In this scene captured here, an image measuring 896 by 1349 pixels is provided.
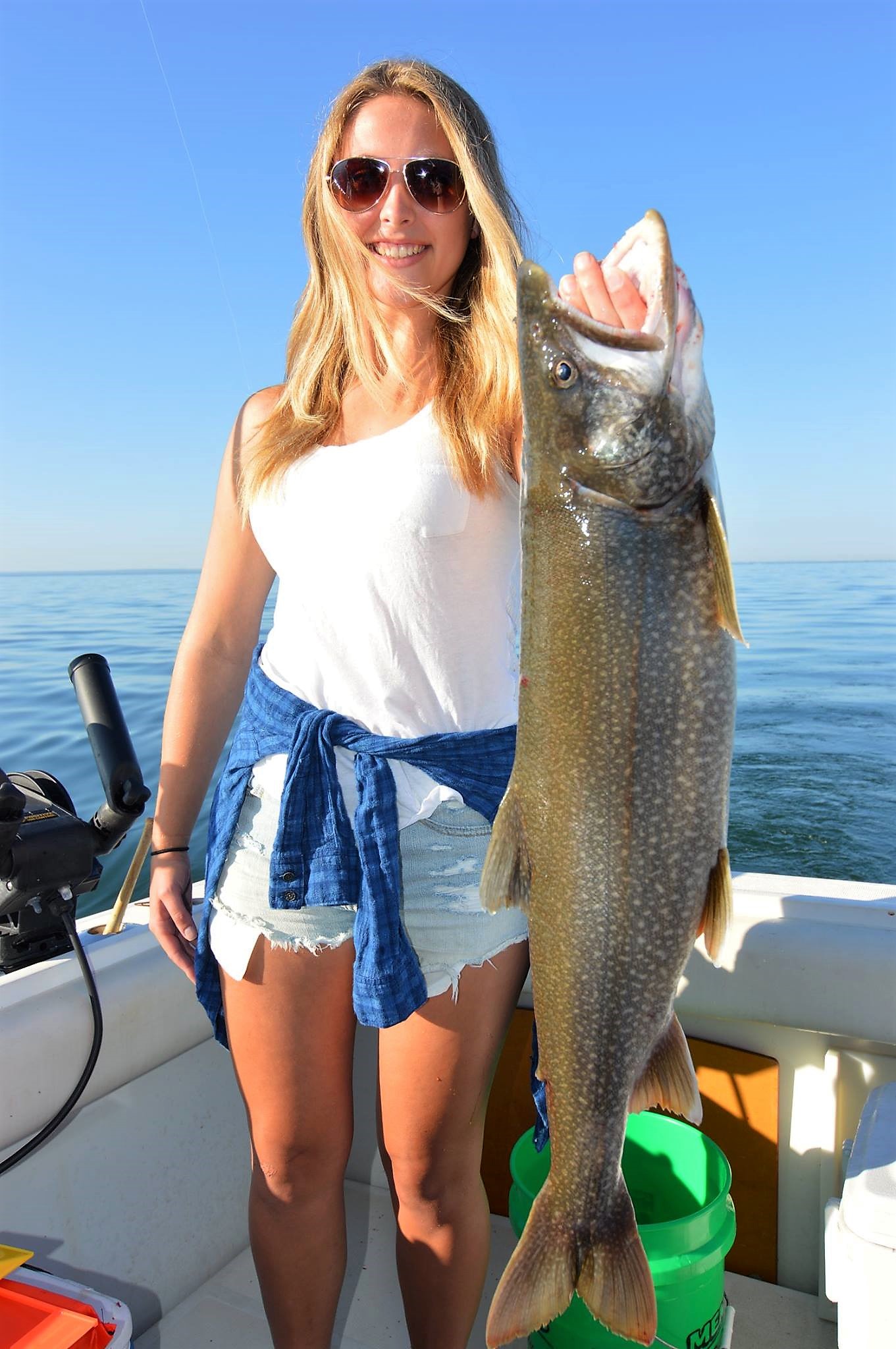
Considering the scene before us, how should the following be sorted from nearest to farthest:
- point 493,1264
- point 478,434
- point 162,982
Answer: point 478,434, point 162,982, point 493,1264

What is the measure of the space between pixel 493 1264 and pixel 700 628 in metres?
2.60

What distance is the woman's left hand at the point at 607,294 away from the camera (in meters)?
1.57

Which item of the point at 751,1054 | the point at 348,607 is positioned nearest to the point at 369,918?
the point at 348,607

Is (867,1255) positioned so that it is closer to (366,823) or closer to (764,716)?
(366,823)

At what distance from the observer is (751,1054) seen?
3006 millimetres

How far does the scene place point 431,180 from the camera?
212cm

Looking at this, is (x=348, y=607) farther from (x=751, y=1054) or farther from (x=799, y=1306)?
(x=799, y=1306)

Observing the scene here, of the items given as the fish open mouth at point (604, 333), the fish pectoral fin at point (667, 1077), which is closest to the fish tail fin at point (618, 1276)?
the fish pectoral fin at point (667, 1077)

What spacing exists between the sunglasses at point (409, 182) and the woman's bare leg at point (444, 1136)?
162cm

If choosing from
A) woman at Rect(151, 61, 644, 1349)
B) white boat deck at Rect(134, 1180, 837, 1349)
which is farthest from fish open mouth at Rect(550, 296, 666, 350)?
white boat deck at Rect(134, 1180, 837, 1349)

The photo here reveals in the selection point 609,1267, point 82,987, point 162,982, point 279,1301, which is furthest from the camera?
point 162,982

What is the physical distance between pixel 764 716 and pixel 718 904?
13.0 meters

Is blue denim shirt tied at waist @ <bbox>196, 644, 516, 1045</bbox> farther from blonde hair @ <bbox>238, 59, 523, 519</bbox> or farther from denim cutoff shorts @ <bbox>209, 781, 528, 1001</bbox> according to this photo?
blonde hair @ <bbox>238, 59, 523, 519</bbox>

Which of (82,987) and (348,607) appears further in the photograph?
(82,987)
